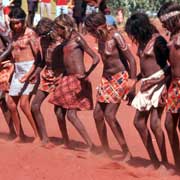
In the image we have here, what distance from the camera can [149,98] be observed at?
Answer: 7664 millimetres

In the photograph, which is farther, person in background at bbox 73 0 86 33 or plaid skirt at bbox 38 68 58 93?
person in background at bbox 73 0 86 33

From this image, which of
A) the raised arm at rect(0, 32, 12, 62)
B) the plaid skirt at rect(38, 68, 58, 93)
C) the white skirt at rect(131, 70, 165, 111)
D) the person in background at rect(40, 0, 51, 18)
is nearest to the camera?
the white skirt at rect(131, 70, 165, 111)

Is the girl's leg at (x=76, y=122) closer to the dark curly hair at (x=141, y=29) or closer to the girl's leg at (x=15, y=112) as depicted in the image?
the girl's leg at (x=15, y=112)

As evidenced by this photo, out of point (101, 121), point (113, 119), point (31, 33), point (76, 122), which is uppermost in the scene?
point (31, 33)

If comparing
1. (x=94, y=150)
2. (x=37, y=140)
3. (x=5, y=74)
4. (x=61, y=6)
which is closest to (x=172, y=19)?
(x=94, y=150)

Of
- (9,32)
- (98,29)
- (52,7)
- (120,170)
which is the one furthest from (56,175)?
(52,7)

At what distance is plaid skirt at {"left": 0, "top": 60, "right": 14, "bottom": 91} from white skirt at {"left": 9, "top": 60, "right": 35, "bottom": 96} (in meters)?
0.22

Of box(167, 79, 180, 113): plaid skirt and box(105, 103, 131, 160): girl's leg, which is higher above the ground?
box(167, 79, 180, 113): plaid skirt

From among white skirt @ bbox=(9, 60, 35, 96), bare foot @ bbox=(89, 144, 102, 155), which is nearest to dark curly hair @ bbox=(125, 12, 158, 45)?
bare foot @ bbox=(89, 144, 102, 155)

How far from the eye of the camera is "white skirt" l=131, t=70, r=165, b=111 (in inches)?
299

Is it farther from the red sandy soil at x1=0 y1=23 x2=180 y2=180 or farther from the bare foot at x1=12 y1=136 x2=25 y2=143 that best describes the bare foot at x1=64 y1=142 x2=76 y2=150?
the bare foot at x1=12 y1=136 x2=25 y2=143

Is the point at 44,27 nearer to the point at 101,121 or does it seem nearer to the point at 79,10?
the point at 101,121

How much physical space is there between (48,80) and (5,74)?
784 mm

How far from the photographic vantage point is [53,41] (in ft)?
30.2
